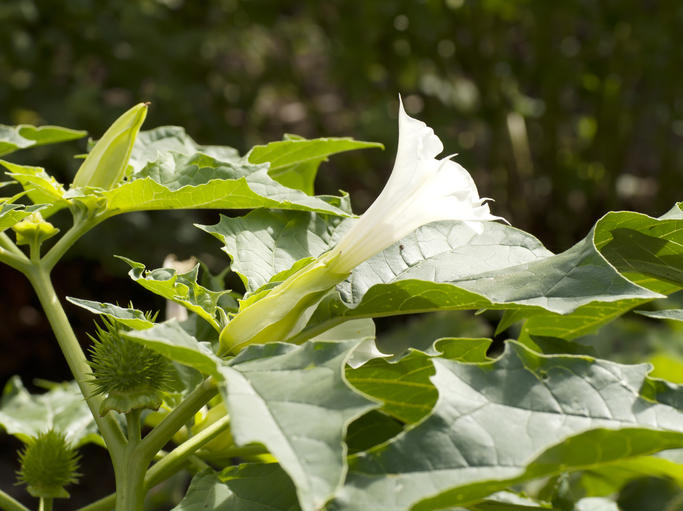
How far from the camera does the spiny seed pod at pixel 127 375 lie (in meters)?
0.59

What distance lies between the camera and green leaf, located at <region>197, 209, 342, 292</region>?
63cm

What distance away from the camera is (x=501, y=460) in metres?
0.42

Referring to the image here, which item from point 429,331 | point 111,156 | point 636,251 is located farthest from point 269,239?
point 429,331

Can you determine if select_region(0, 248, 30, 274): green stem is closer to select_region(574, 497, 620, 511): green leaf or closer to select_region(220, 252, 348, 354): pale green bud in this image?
select_region(220, 252, 348, 354): pale green bud

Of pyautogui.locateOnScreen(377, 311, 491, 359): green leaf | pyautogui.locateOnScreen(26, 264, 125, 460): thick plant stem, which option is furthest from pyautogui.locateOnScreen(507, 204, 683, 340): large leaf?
pyautogui.locateOnScreen(377, 311, 491, 359): green leaf

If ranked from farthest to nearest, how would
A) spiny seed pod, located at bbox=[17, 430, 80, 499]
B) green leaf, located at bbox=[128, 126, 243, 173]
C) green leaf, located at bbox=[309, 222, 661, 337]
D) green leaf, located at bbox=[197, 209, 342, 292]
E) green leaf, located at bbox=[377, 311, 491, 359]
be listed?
green leaf, located at bbox=[377, 311, 491, 359] → green leaf, located at bbox=[128, 126, 243, 173] → spiny seed pod, located at bbox=[17, 430, 80, 499] → green leaf, located at bbox=[197, 209, 342, 292] → green leaf, located at bbox=[309, 222, 661, 337]

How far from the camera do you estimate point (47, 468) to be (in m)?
0.73

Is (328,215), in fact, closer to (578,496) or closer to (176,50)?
(578,496)

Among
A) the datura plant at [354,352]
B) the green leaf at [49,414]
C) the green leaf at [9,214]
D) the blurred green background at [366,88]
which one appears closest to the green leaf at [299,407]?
the datura plant at [354,352]

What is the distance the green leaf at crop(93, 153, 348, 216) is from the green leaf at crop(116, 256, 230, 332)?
70 mm

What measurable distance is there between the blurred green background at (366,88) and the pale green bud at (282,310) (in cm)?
220

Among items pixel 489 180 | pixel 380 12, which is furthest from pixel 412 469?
pixel 489 180

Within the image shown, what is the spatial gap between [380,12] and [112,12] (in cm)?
104

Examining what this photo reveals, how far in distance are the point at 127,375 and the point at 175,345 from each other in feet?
0.58
